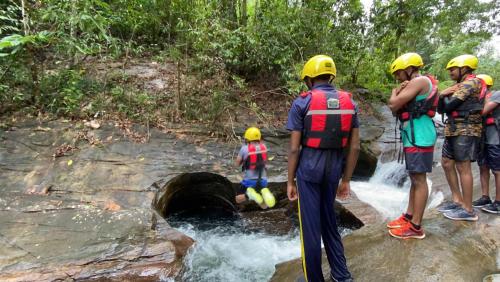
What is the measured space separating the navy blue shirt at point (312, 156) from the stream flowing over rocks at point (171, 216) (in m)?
1.29

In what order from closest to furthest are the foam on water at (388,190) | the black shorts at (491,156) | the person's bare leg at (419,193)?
the person's bare leg at (419,193), the black shorts at (491,156), the foam on water at (388,190)

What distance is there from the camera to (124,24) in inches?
380

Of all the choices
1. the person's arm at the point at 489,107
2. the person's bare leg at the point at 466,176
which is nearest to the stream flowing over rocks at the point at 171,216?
the person's bare leg at the point at 466,176

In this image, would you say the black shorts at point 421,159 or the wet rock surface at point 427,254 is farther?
the black shorts at point 421,159

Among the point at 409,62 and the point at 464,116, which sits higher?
the point at 409,62

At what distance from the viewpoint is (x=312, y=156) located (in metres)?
2.97

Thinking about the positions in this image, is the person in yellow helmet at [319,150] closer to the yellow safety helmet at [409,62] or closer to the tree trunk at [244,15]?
the yellow safety helmet at [409,62]

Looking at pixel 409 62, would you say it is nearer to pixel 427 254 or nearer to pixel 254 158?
pixel 427 254

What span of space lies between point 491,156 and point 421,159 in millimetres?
1757

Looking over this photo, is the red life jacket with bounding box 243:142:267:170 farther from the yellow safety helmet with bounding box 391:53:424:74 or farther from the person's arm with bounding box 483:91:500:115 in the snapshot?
the person's arm with bounding box 483:91:500:115

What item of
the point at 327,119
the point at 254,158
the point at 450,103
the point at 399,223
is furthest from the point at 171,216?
the point at 450,103

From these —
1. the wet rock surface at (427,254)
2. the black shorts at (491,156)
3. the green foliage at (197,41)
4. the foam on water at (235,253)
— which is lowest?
the foam on water at (235,253)

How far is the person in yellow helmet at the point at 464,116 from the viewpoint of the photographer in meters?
4.18

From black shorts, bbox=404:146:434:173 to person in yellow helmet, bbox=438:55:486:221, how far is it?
96 centimetres
